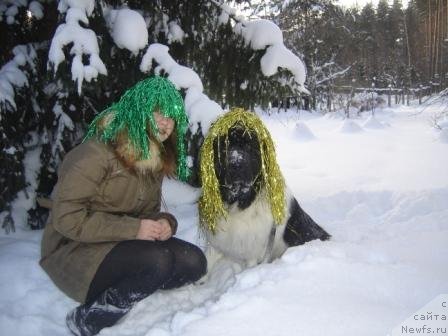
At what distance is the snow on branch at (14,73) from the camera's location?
9.64ft

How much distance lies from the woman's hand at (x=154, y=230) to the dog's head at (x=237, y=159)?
1.56ft

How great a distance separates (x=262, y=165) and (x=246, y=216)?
0.37 metres

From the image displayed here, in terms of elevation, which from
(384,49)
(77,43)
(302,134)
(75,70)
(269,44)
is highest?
(384,49)

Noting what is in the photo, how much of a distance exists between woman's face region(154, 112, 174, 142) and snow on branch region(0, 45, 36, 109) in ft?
4.80

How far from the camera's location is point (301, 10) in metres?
5.39

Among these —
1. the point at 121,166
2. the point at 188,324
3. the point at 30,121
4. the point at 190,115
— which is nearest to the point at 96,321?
the point at 188,324

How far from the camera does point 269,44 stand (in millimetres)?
3816

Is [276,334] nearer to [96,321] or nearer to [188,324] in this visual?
[188,324]

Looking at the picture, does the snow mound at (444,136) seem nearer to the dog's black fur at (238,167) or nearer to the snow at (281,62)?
the snow at (281,62)

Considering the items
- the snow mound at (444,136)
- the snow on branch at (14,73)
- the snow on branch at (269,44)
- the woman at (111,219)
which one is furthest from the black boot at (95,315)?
the snow mound at (444,136)

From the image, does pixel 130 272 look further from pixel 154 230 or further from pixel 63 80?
pixel 63 80

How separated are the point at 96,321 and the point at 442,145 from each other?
6860mm

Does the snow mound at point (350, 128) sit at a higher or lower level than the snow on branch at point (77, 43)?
lower

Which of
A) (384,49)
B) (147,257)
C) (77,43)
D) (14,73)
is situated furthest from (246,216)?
(384,49)
